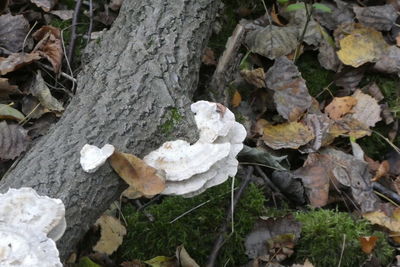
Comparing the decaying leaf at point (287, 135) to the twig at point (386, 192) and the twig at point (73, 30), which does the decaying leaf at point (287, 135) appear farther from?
the twig at point (73, 30)

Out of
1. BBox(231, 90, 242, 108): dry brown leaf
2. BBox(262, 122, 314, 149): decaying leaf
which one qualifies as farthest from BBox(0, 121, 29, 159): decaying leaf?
BBox(262, 122, 314, 149): decaying leaf

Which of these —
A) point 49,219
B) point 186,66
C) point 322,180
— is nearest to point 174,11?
point 186,66

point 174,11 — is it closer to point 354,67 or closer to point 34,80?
point 34,80

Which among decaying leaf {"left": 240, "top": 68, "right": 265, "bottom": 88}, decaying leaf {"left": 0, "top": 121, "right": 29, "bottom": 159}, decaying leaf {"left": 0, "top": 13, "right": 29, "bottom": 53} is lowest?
decaying leaf {"left": 240, "top": 68, "right": 265, "bottom": 88}

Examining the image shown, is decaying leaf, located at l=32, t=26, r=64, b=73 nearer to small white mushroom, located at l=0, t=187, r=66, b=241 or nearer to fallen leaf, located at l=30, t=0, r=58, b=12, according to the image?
fallen leaf, located at l=30, t=0, r=58, b=12

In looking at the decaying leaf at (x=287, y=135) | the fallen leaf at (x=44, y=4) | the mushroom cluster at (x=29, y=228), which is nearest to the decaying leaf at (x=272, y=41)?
the decaying leaf at (x=287, y=135)
